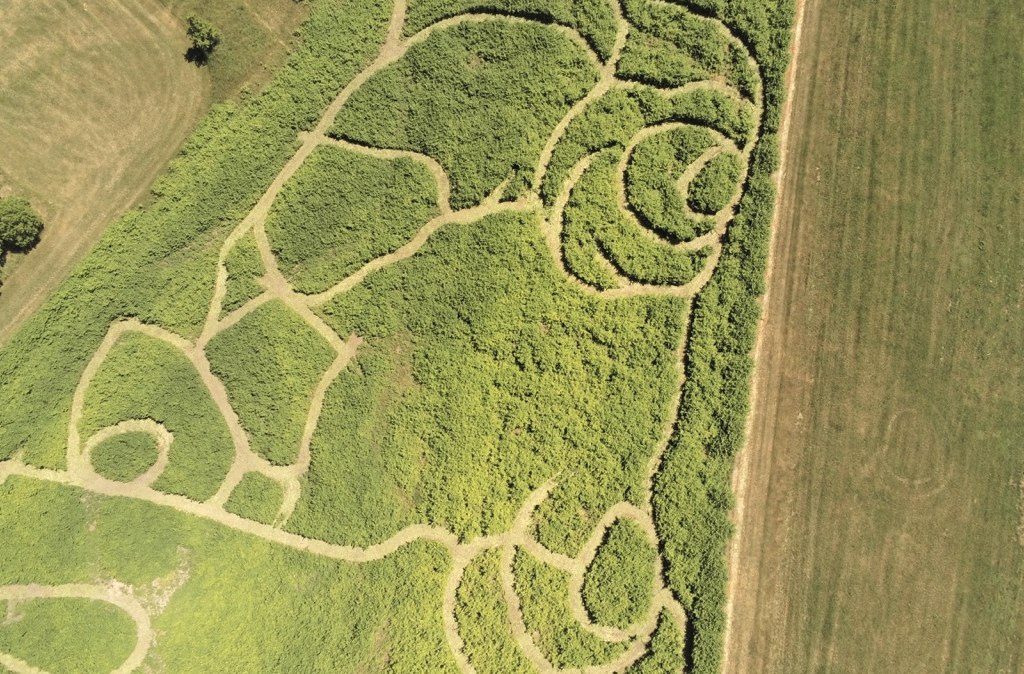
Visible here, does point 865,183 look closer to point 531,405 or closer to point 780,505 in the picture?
point 780,505

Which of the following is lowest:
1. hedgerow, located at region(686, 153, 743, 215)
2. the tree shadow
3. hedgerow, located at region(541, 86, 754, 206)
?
hedgerow, located at region(686, 153, 743, 215)

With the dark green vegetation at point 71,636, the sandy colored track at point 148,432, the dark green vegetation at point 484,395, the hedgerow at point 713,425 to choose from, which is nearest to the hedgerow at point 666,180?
the hedgerow at point 713,425

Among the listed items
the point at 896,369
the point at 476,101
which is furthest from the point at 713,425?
the point at 476,101

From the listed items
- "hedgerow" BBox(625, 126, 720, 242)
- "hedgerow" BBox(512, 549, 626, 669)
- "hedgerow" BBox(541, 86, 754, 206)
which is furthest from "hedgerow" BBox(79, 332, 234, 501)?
"hedgerow" BBox(625, 126, 720, 242)

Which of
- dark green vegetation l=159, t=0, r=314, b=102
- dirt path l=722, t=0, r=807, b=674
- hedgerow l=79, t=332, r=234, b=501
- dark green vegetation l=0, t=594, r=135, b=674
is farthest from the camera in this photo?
dark green vegetation l=159, t=0, r=314, b=102

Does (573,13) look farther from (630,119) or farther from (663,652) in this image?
(663,652)

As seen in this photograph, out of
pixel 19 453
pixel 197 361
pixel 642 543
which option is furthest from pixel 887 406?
pixel 19 453

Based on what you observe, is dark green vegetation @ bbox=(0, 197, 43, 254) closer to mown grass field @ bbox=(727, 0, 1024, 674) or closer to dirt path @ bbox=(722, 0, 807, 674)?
dirt path @ bbox=(722, 0, 807, 674)
